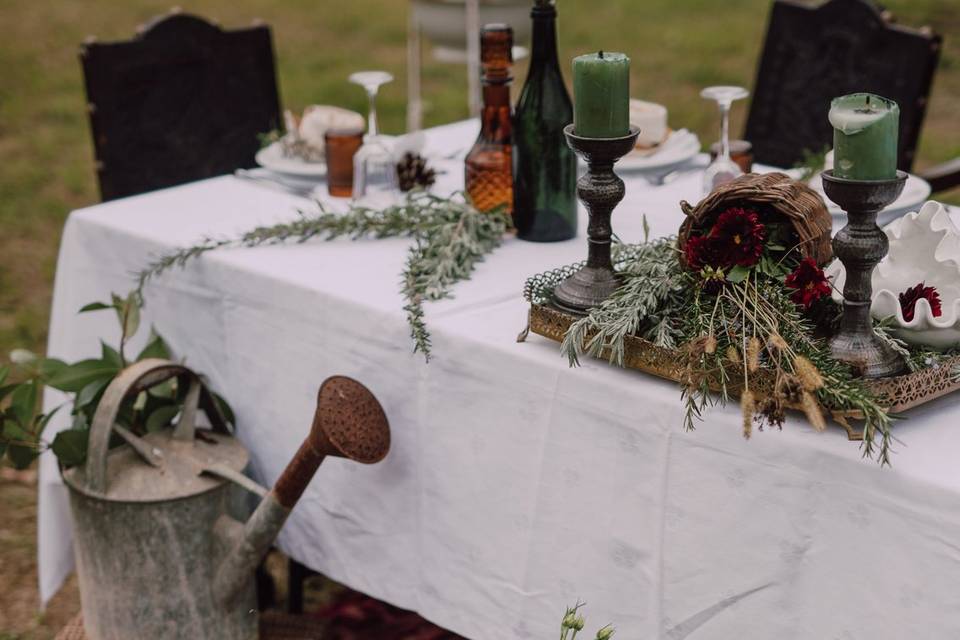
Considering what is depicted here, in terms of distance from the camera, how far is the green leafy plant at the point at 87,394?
173cm

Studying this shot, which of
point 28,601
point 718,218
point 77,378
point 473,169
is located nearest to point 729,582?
point 718,218

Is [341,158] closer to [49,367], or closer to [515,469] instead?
[49,367]

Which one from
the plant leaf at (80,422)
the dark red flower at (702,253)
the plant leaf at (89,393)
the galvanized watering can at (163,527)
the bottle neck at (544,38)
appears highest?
the bottle neck at (544,38)

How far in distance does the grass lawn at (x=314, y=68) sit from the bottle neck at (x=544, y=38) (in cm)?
243

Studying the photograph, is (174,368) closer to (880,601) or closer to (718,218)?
(718,218)

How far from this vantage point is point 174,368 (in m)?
1.69

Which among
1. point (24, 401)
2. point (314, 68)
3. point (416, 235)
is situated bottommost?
point (314, 68)

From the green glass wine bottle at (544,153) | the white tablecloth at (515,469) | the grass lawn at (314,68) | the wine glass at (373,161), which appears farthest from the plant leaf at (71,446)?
the grass lawn at (314,68)

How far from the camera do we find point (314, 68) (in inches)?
269

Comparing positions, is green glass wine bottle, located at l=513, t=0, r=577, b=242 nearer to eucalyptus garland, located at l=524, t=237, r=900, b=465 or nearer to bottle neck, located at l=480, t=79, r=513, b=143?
bottle neck, located at l=480, t=79, r=513, b=143

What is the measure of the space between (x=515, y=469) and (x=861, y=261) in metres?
0.50

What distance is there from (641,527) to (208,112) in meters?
1.76

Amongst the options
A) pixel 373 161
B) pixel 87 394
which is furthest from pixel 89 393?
pixel 373 161

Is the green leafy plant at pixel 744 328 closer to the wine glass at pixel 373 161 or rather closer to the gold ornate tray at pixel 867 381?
the gold ornate tray at pixel 867 381
